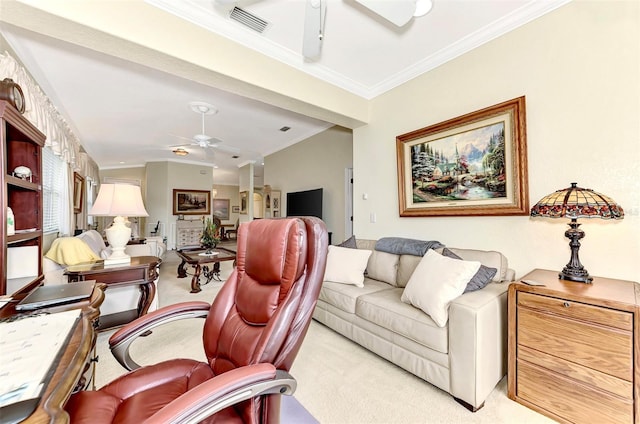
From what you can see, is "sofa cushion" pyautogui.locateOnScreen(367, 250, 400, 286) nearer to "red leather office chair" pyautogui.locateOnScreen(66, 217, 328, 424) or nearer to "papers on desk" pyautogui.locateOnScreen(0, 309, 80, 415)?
"red leather office chair" pyautogui.locateOnScreen(66, 217, 328, 424)

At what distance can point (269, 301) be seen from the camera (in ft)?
3.59

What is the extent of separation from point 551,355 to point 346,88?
3065mm

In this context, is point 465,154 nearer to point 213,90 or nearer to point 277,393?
point 277,393

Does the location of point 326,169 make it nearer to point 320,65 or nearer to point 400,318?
point 320,65

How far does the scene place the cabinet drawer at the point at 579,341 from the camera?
4.23 feet

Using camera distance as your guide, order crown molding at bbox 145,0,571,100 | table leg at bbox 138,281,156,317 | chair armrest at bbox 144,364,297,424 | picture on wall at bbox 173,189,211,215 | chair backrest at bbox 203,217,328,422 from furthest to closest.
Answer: picture on wall at bbox 173,189,211,215 → table leg at bbox 138,281,156,317 → crown molding at bbox 145,0,571,100 → chair backrest at bbox 203,217,328,422 → chair armrest at bbox 144,364,297,424

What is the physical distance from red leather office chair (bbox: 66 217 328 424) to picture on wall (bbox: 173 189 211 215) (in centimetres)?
759

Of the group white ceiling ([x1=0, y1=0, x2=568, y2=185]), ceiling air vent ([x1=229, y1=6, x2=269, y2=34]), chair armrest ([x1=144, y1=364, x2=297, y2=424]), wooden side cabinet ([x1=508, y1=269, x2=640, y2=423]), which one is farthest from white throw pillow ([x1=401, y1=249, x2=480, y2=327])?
ceiling air vent ([x1=229, y1=6, x2=269, y2=34])

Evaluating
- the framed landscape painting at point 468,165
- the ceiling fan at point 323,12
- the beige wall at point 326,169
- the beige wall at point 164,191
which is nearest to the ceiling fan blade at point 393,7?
the ceiling fan at point 323,12

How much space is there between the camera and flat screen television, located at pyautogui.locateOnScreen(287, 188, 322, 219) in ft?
15.5

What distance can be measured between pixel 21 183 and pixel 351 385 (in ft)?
8.12

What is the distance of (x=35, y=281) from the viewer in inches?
63.0

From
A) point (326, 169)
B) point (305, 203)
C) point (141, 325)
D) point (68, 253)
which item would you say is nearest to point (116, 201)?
point (68, 253)

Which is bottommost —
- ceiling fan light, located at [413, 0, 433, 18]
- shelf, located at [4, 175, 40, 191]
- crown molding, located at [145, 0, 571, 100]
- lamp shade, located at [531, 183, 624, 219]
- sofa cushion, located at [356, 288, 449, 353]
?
sofa cushion, located at [356, 288, 449, 353]
